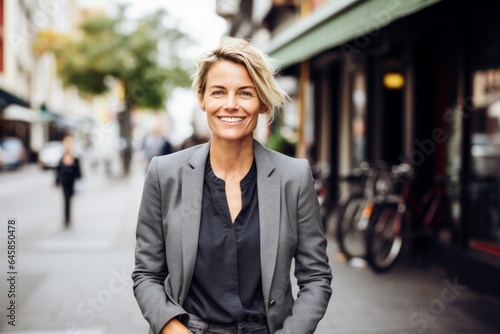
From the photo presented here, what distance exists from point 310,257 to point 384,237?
550cm

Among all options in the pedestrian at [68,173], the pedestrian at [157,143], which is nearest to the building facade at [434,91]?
the pedestrian at [157,143]

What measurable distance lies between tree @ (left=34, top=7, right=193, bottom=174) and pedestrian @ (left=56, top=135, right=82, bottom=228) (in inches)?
645

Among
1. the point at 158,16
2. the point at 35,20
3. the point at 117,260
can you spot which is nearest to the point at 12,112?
the point at 35,20

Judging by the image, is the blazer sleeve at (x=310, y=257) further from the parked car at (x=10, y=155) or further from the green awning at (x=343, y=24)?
the parked car at (x=10, y=155)

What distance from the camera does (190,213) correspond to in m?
2.12

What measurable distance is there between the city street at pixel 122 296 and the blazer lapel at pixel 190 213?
11.0 feet

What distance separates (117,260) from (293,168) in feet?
21.7

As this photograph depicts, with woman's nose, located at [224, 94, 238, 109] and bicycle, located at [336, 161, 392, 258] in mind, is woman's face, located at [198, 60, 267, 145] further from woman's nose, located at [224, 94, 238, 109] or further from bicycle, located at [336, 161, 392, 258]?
bicycle, located at [336, 161, 392, 258]

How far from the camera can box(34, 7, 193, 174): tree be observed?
28.2m

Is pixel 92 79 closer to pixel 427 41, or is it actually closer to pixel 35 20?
pixel 35 20

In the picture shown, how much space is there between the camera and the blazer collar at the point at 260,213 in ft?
6.84

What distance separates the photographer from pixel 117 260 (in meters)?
8.41

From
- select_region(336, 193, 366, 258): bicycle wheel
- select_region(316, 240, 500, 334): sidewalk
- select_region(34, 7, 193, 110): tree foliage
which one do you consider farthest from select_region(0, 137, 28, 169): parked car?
select_region(316, 240, 500, 334): sidewalk

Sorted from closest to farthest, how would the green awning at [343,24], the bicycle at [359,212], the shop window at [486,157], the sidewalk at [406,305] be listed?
Answer: the green awning at [343,24]
the sidewalk at [406,305]
the shop window at [486,157]
the bicycle at [359,212]
